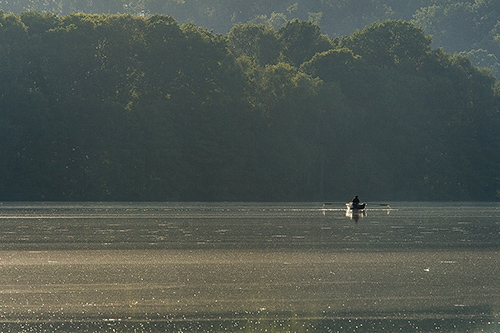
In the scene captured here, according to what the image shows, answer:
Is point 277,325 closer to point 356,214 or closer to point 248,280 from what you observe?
point 248,280

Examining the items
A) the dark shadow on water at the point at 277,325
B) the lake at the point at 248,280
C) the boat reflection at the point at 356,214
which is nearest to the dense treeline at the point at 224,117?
the boat reflection at the point at 356,214

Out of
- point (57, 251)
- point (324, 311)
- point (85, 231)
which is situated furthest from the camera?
point (85, 231)

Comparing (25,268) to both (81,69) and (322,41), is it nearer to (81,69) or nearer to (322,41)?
(81,69)

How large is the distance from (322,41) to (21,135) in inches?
1924

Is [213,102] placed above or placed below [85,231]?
above

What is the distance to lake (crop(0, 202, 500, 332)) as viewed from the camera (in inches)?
699

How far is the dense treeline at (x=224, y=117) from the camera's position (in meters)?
86.4

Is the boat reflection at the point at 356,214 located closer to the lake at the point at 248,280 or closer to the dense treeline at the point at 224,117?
the lake at the point at 248,280

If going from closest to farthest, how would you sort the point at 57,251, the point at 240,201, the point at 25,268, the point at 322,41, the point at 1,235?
1. the point at 25,268
2. the point at 57,251
3. the point at 1,235
4. the point at 240,201
5. the point at 322,41

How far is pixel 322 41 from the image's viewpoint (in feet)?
404

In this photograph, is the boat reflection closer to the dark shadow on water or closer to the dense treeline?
the dense treeline

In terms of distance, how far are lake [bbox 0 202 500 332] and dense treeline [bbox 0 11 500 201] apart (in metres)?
45.8

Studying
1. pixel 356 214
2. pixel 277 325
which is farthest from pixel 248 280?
pixel 356 214

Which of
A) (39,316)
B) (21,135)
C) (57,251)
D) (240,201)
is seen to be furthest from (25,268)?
(240,201)
